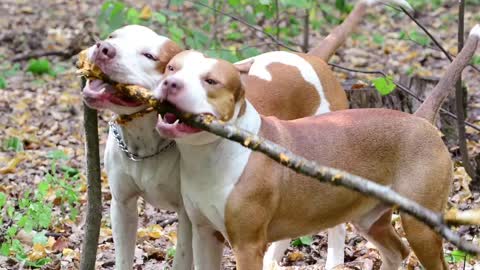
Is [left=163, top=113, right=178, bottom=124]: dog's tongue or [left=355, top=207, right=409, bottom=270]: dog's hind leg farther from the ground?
[left=163, top=113, right=178, bottom=124]: dog's tongue

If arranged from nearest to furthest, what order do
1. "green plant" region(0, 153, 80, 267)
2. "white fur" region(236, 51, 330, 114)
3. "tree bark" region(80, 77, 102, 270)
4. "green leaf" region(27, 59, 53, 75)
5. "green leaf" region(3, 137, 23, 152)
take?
"tree bark" region(80, 77, 102, 270)
"white fur" region(236, 51, 330, 114)
"green plant" region(0, 153, 80, 267)
"green leaf" region(3, 137, 23, 152)
"green leaf" region(27, 59, 53, 75)

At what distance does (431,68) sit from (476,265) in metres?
6.41

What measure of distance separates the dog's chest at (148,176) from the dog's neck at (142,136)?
46 millimetres

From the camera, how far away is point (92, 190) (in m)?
4.66

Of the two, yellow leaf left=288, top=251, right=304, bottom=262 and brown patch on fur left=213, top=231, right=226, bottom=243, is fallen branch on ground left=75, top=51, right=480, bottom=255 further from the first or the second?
yellow leaf left=288, top=251, right=304, bottom=262

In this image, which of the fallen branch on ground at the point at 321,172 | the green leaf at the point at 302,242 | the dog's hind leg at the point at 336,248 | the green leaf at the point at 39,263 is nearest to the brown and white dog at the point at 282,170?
the fallen branch on ground at the point at 321,172

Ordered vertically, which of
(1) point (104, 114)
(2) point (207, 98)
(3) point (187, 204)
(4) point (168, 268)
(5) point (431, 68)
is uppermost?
(5) point (431, 68)

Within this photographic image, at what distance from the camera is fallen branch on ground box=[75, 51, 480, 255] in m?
2.76

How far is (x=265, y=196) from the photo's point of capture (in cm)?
417

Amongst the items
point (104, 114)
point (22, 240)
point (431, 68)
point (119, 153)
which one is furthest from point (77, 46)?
point (119, 153)

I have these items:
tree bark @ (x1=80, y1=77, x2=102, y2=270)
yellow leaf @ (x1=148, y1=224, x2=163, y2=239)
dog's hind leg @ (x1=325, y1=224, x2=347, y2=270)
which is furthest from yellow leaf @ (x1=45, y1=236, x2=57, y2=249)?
dog's hind leg @ (x1=325, y1=224, x2=347, y2=270)

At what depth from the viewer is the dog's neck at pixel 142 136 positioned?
440cm

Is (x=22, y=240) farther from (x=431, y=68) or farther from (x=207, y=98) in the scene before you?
(x=431, y=68)

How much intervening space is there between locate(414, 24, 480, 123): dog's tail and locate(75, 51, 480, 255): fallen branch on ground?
5.48 feet
